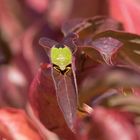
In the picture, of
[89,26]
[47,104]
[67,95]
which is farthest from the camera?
[89,26]

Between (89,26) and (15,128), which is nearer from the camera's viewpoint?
(15,128)

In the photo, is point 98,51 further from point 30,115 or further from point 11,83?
point 11,83

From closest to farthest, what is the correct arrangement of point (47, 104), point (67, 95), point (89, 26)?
point (67, 95) < point (47, 104) < point (89, 26)

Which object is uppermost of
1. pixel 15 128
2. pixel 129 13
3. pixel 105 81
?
pixel 129 13

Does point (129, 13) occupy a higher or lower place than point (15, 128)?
higher

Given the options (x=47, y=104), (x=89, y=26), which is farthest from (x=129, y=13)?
(x=47, y=104)

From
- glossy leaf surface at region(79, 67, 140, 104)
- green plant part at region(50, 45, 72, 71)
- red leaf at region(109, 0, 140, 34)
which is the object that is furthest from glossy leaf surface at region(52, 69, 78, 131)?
red leaf at region(109, 0, 140, 34)

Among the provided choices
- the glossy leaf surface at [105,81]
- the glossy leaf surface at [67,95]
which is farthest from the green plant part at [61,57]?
the glossy leaf surface at [105,81]

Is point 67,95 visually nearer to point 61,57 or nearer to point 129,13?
point 61,57
